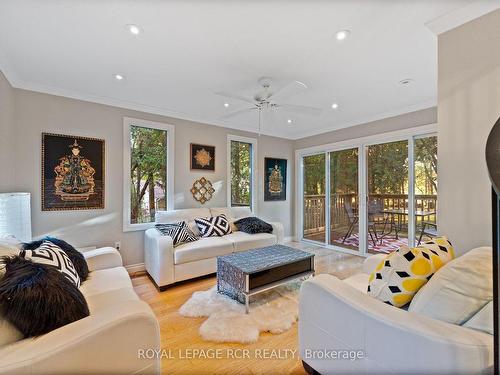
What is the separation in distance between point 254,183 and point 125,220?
2425 mm

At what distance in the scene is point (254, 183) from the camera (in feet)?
15.8

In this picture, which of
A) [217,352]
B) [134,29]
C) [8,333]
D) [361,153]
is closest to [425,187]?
[361,153]

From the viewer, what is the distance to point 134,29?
1.80 metres

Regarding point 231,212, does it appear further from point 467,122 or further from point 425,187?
point 467,122

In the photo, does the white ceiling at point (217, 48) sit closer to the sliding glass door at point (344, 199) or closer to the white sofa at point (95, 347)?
the sliding glass door at point (344, 199)

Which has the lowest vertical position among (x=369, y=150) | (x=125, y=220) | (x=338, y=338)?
(x=338, y=338)

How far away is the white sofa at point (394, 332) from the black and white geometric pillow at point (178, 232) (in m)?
2.05

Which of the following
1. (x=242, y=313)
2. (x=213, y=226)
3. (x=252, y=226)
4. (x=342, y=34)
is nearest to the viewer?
(x=342, y=34)

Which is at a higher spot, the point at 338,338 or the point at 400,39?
the point at 400,39

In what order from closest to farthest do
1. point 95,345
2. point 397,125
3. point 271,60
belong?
1. point 95,345
2. point 271,60
3. point 397,125

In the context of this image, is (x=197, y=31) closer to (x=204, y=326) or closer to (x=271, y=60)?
(x=271, y=60)

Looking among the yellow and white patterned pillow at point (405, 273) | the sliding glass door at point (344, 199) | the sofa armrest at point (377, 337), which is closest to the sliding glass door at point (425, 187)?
the sliding glass door at point (344, 199)

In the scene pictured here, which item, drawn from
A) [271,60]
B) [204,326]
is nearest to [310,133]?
[271,60]

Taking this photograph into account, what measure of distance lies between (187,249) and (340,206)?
311cm
